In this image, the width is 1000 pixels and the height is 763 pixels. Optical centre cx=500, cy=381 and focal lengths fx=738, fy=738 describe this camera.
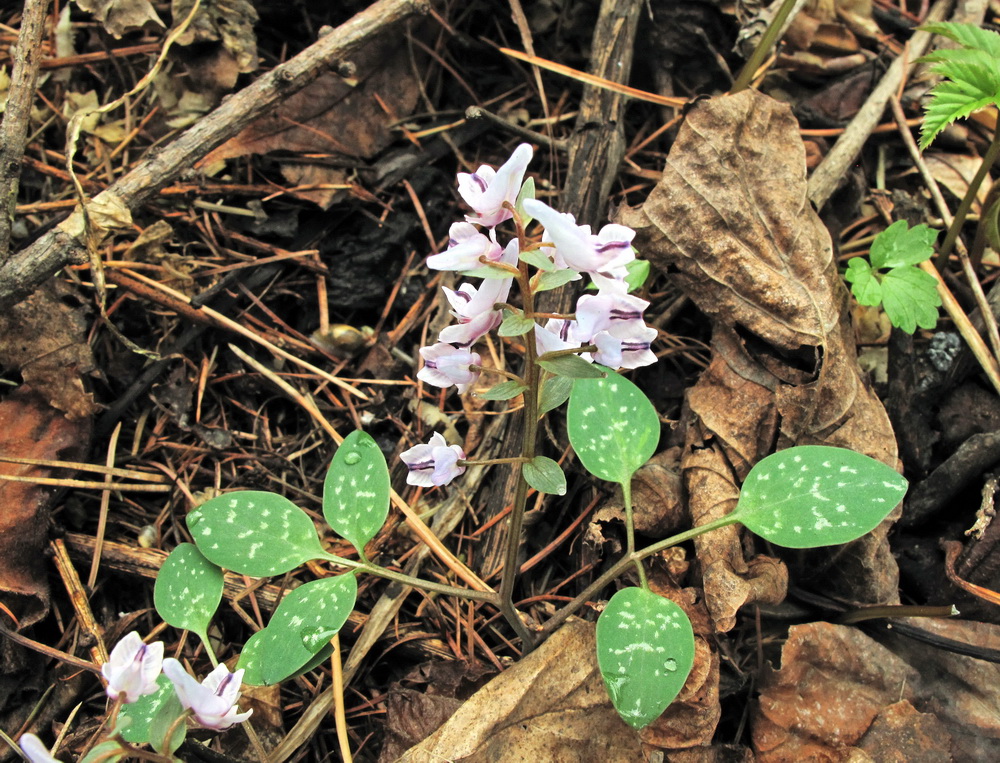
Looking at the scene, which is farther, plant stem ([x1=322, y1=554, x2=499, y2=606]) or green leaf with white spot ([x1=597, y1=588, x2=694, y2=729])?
plant stem ([x1=322, y1=554, x2=499, y2=606])

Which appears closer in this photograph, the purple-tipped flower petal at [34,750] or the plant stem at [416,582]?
the purple-tipped flower petal at [34,750]

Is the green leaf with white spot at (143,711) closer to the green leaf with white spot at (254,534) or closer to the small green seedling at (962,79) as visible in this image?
the green leaf with white spot at (254,534)

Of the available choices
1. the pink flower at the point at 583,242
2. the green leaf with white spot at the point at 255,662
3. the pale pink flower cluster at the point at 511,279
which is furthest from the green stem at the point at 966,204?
the green leaf with white spot at the point at 255,662

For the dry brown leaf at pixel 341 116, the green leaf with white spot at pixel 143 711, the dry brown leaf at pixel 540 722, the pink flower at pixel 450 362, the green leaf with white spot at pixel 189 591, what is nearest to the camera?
the pink flower at pixel 450 362

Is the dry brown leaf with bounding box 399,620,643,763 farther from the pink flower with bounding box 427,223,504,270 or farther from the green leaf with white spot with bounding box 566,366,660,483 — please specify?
the pink flower with bounding box 427,223,504,270

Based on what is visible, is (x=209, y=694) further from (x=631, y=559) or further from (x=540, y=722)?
(x=631, y=559)

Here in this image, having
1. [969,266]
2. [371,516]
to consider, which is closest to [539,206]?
[371,516]

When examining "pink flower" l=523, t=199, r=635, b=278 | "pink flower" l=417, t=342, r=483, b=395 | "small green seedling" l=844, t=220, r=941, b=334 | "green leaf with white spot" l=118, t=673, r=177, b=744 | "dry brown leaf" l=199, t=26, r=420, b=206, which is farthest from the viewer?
"dry brown leaf" l=199, t=26, r=420, b=206

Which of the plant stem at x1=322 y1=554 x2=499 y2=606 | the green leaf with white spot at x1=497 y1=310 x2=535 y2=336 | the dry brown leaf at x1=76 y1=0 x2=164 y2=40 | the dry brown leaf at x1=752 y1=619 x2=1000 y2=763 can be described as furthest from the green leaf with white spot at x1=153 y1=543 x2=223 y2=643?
the dry brown leaf at x1=76 y1=0 x2=164 y2=40

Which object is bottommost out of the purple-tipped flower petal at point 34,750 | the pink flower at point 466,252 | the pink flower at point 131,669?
the purple-tipped flower petal at point 34,750
